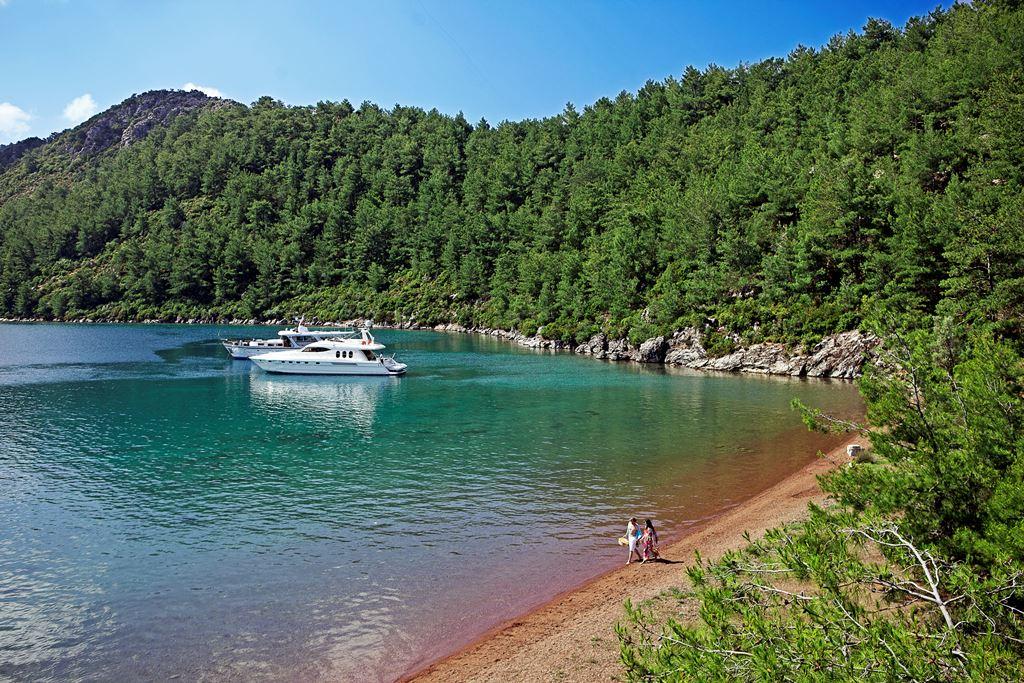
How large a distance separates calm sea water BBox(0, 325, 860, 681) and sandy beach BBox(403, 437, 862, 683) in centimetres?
74

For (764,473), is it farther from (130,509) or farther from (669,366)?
(669,366)

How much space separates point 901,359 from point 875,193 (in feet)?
199

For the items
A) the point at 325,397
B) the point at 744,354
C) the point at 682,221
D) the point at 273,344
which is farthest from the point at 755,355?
the point at 273,344

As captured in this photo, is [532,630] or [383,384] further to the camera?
[383,384]

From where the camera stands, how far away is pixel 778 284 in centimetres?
7062

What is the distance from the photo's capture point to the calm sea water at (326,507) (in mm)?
15633

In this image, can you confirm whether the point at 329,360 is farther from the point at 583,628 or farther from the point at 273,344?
the point at 583,628

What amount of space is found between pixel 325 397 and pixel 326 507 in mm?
30590

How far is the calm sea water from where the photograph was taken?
15.6 m

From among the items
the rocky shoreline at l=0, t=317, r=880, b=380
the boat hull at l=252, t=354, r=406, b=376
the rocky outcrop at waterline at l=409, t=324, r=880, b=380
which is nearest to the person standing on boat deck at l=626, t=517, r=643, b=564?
the rocky shoreline at l=0, t=317, r=880, b=380

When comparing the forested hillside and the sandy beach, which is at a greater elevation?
the forested hillside

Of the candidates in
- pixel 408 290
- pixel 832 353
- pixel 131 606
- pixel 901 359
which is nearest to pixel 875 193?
pixel 832 353

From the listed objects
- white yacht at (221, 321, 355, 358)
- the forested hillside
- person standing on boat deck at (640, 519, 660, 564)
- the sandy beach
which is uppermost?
the forested hillside

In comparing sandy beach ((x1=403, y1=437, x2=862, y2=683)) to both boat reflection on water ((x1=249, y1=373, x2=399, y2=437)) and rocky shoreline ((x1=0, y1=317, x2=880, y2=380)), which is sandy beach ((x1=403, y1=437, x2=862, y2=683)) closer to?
boat reflection on water ((x1=249, y1=373, x2=399, y2=437))
